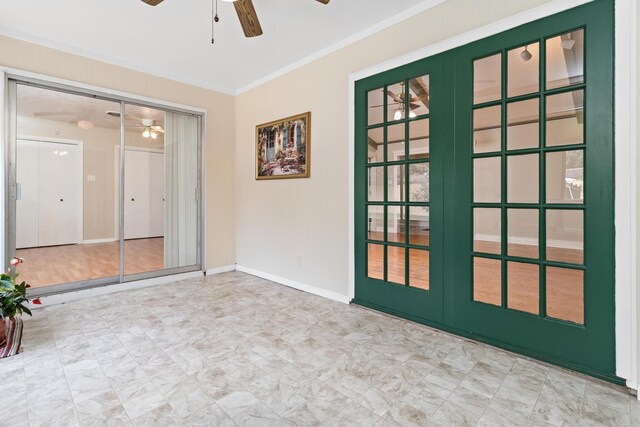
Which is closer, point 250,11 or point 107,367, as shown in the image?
point 107,367

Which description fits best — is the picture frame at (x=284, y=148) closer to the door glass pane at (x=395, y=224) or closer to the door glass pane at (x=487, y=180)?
the door glass pane at (x=395, y=224)

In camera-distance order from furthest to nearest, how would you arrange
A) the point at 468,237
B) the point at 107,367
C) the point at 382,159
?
the point at 382,159, the point at 468,237, the point at 107,367

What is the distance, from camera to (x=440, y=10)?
2633 mm

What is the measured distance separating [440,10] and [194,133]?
3484 millimetres

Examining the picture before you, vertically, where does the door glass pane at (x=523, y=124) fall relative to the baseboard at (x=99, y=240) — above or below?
above

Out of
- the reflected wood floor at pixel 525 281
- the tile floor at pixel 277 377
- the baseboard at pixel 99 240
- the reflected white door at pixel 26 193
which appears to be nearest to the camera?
the tile floor at pixel 277 377

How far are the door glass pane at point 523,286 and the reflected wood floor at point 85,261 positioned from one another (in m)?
4.11

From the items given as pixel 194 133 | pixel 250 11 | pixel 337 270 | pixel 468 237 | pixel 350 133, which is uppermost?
pixel 250 11

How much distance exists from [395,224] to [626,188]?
1597 mm

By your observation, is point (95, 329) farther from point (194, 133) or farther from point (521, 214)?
point (521, 214)

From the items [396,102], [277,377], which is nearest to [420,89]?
[396,102]

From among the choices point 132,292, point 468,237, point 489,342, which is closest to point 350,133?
point 468,237

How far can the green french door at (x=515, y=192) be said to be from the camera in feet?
6.42

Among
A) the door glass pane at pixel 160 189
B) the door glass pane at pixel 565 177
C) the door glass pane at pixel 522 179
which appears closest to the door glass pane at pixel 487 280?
the door glass pane at pixel 522 179
